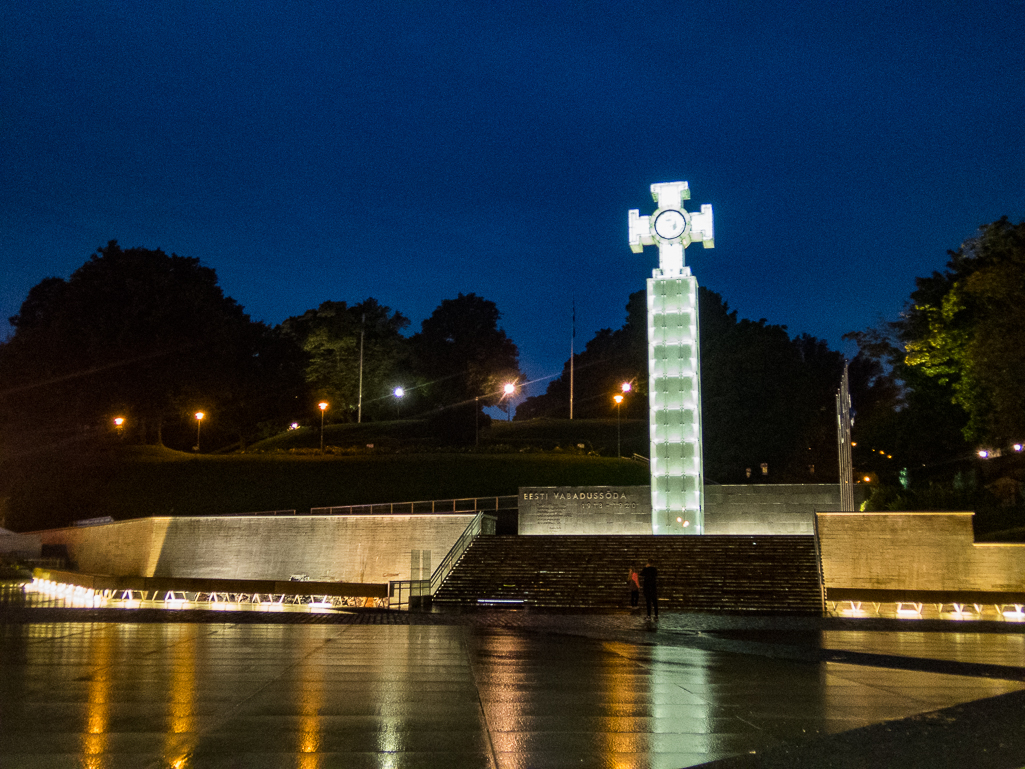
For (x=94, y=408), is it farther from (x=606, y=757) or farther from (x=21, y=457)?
(x=606, y=757)

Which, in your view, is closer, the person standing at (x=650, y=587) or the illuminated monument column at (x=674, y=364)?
the person standing at (x=650, y=587)

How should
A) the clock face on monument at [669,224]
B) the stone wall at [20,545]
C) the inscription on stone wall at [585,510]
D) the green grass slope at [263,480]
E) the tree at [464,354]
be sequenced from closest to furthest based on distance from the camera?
the clock face on monument at [669,224] → the inscription on stone wall at [585,510] → the stone wall at [20,545] → the green grass slope at [263,480] → the tree at [464,354]

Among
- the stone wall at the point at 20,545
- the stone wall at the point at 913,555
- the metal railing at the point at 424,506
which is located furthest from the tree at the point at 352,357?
the stone wall at the point at 913,555

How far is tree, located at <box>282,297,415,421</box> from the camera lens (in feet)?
260

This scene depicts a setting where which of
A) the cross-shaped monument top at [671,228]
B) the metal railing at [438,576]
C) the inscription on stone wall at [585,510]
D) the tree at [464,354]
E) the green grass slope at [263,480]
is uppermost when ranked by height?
the tree at [464,354]

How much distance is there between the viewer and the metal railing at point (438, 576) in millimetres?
25386

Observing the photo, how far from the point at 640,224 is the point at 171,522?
23289 mm

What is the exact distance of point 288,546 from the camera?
113ft

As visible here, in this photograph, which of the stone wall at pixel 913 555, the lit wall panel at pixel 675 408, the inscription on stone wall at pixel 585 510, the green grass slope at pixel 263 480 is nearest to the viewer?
the stone wall at pixel 913 555

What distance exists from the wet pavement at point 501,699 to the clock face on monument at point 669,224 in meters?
19.7

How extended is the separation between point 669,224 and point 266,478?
2826 centimetres

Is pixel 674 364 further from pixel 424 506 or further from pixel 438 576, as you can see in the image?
pixel 424 506

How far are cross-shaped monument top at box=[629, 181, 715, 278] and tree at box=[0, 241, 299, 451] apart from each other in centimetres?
3619

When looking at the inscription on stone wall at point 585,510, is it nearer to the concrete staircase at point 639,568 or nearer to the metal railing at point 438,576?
the metal railing at point 438,576
